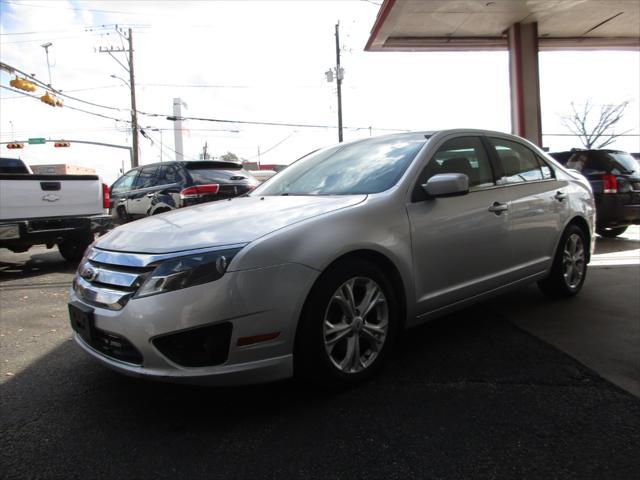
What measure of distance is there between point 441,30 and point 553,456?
1238 centimetres

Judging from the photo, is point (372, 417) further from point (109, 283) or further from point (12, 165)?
point (12, 165)

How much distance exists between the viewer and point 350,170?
11.9 ft

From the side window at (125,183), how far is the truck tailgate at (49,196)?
224 centimetres

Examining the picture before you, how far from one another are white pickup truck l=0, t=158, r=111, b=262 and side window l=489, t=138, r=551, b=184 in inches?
230

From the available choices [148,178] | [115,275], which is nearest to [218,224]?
[115,275]

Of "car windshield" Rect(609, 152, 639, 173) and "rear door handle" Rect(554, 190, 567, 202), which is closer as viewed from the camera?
"rear door handle" Rect(554, 190, 567, 202)

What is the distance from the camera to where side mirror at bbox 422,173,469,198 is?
10.4ft

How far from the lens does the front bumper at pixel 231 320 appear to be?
7.72 ft

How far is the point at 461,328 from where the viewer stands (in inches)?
157

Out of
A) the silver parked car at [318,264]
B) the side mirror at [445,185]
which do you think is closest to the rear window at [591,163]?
the silver parked car at [318,264]

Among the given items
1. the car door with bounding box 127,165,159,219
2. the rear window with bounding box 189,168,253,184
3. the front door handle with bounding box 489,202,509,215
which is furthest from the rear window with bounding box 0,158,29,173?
the front door handle with bounding box 489,202,509,215

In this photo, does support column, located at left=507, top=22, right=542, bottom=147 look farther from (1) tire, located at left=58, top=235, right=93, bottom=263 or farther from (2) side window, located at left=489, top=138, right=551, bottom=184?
(1) tire, located at left=58, top=235, right=93, bottom=263

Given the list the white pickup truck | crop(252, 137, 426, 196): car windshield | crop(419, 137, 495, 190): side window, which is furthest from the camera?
the white pickup truck

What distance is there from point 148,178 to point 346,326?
7328mm
